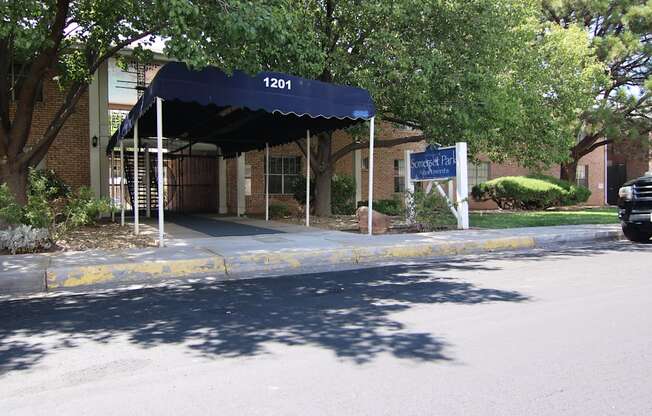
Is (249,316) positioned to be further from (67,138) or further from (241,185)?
(241,185)

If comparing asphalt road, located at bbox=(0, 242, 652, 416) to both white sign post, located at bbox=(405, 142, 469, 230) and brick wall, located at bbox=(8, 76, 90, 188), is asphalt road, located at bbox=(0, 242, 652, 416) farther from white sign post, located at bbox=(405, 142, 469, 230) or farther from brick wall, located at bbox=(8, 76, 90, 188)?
brick wall, located at bbox=(8, 76, 90, 188)

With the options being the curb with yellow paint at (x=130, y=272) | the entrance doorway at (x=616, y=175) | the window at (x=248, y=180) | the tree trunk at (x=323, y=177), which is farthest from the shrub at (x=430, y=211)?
the entrance doorway at (x=616, y=175)

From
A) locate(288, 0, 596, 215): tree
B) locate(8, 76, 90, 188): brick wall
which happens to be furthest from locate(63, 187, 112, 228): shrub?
Answer: locate(8, 76, 90, 188): brick wall

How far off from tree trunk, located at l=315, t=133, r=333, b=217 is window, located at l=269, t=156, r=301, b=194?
4351 mm

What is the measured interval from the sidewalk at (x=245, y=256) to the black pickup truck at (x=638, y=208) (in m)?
1.05

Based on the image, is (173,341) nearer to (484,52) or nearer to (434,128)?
(434,128)

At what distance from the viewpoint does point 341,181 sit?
21.9 meters

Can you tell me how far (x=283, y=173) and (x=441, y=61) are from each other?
1043 centimetres

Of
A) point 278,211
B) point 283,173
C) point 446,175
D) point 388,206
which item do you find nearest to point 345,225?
point 446,175

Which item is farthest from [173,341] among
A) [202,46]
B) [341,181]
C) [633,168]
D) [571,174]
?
[633,168]

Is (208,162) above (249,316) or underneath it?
above

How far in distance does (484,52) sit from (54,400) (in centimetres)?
1365

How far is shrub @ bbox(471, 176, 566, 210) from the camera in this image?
24062 millimetres

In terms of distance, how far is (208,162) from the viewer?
945 inches
